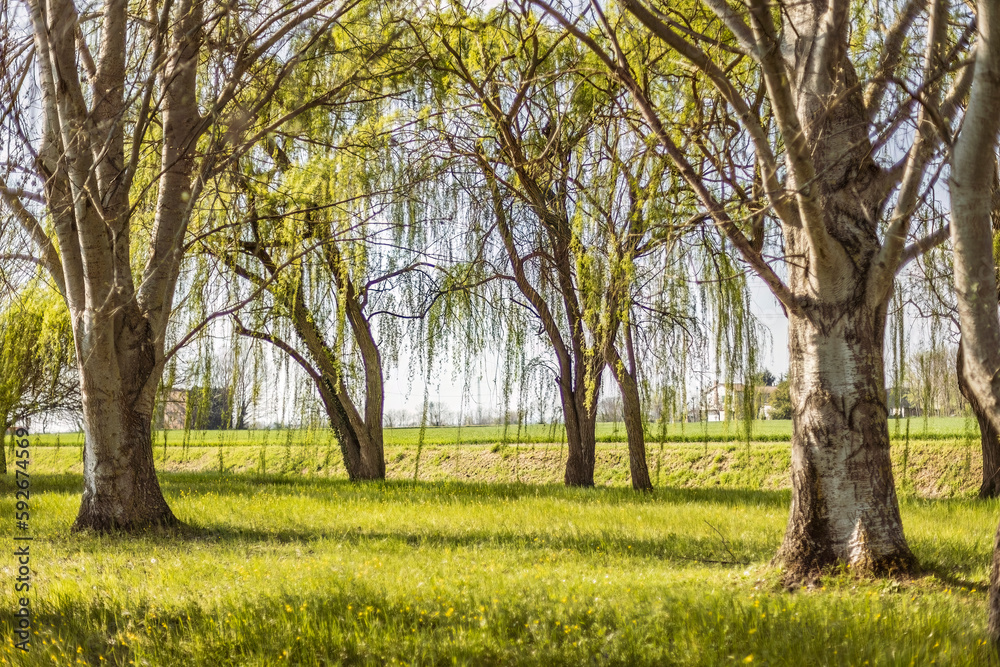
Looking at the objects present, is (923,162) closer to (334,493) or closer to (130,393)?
(130,393)

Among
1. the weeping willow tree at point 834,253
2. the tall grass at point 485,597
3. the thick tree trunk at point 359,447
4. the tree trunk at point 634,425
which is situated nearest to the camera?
the tall grass at point 485,597

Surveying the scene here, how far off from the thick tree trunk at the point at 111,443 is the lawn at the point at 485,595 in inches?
13.6

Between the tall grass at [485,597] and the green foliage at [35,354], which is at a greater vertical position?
the green foliage at [35,354]

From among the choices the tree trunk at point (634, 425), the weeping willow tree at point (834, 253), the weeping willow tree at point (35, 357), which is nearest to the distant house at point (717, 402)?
the tree trunk at point (634, 425)

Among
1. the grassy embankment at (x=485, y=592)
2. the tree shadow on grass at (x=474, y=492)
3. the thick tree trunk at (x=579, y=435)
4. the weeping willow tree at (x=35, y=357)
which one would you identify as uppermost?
the weeping willow tree at (x=35, y=357)

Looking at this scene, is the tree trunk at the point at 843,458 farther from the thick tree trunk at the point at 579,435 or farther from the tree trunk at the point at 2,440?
the tree trunk at the point at 2,440

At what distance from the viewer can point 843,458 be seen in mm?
5121

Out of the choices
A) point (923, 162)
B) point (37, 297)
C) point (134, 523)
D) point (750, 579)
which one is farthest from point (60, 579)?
point (37, 297)

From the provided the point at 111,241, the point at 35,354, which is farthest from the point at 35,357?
the point at 111,241

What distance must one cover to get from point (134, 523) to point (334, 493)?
3623 mm

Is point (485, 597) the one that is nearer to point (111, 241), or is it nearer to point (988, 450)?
point (111, 241)

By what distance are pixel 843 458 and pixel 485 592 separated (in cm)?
262

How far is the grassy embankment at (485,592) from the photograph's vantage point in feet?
12.5

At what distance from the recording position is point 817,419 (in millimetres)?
5211
